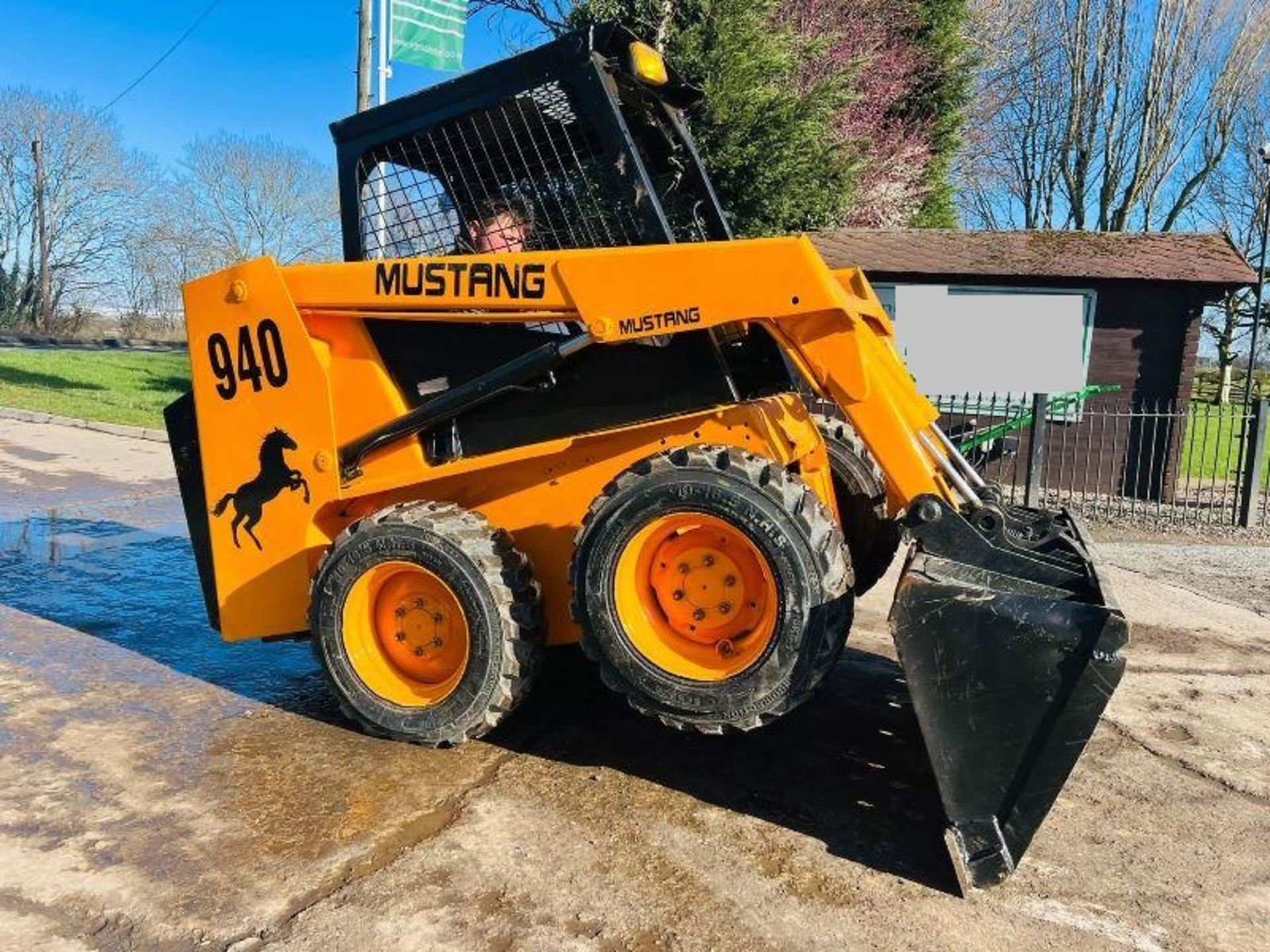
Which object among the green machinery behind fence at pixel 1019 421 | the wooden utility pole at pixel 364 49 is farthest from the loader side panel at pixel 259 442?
the wooden utility pole at pixel 364 49

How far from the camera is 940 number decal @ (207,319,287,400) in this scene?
400 centimetres

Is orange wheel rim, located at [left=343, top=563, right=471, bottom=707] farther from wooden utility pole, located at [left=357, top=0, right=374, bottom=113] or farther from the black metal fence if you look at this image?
wooden utility pole, located at [left=357, top=0, right=374, bottom=113]

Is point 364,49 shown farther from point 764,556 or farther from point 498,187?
point 764,556

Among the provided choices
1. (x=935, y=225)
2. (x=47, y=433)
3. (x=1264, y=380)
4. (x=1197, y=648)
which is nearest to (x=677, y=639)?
(x=1197, y=648)

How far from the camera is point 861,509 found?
479 centimetres

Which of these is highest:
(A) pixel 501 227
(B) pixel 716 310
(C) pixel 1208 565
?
(A) pixel 501 227

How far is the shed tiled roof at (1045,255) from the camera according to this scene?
11.7 m

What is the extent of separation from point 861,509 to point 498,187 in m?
2.22

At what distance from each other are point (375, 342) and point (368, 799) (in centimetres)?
177

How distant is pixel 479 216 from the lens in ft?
13.4

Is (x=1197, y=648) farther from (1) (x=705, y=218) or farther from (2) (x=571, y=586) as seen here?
(2) (x=571, y=586)

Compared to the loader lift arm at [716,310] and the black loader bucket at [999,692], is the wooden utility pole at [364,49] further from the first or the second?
the black loader bucket at [999,692]

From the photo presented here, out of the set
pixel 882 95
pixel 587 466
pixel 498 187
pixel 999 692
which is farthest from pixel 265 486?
pixel 882 95

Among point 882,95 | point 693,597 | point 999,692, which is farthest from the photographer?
point 882,95
